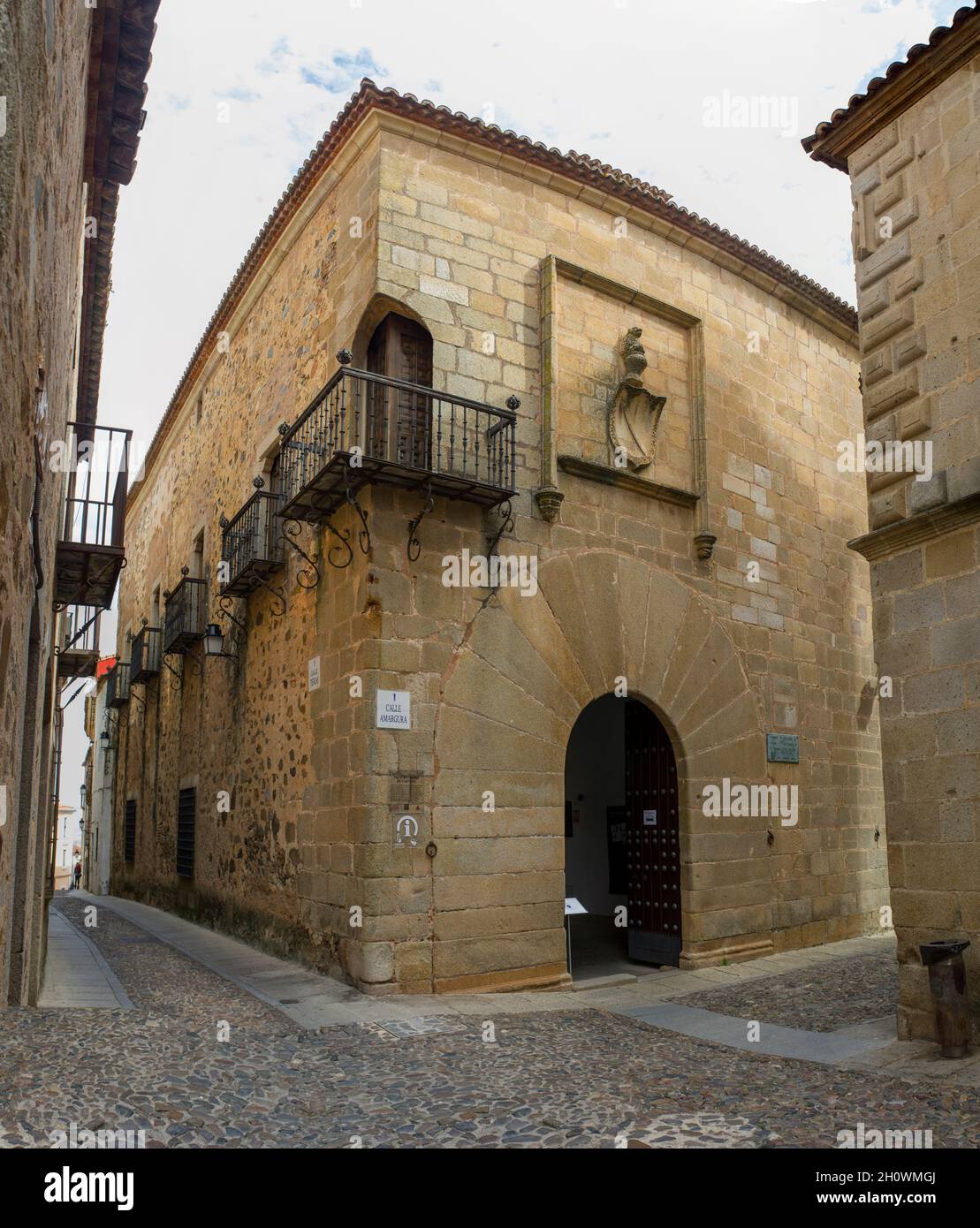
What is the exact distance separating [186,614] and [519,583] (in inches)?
262

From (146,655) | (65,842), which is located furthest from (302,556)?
(65,842)

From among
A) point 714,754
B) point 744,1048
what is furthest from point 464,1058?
point 714,754

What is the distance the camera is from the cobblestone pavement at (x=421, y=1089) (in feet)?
13.2

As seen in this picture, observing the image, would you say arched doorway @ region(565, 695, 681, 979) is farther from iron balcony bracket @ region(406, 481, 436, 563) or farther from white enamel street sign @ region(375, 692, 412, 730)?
iron balcony bracket @ region(406, 481, 436, 563)

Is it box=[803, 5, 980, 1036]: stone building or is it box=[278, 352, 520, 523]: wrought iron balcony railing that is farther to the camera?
box=[278, 352, 520, 523]: wrought iron balcony railing

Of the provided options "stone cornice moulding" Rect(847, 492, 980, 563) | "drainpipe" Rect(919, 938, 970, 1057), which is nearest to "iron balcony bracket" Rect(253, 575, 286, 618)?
"stone cornice moulding" Rect(847, 492, 980, 563)

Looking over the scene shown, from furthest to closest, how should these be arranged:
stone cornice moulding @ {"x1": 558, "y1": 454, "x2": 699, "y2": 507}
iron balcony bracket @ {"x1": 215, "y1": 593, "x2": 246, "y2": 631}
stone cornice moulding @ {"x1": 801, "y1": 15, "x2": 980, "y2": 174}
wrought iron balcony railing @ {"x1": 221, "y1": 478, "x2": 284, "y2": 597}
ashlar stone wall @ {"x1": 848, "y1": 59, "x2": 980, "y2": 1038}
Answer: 1. iron balcony bracket @ {"x1": 215, "y1": 593, "x2": 246, "y2": 631}
2. wrought iron balcony railing @ {"x1": 221, "y1": 478, "x2": 284, "y2": 597}
3. stone cornice moulding @ {"x1": 558, "y1": 454, "x2": 699, "y2": 507}
4. stone cornice moulding @ {"x1": 801, "y1": 15, "x2": 980, "y2": 174}
5. ashlar stone wall @ {"x1": 848, "y1": 59, "x2": 980, "y2": 1038}

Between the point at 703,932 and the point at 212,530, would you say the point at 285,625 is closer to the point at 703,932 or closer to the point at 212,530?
the point at 212,530

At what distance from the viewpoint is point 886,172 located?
7.02 m

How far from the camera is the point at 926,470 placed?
6.46 m

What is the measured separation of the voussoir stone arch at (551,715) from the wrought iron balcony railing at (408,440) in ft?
3.45

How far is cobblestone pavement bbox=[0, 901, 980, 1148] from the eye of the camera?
159 inches

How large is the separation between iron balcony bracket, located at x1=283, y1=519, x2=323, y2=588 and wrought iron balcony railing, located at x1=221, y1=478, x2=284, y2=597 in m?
0.30

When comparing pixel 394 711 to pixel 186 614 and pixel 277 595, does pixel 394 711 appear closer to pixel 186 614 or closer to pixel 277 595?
pixel 277 595
